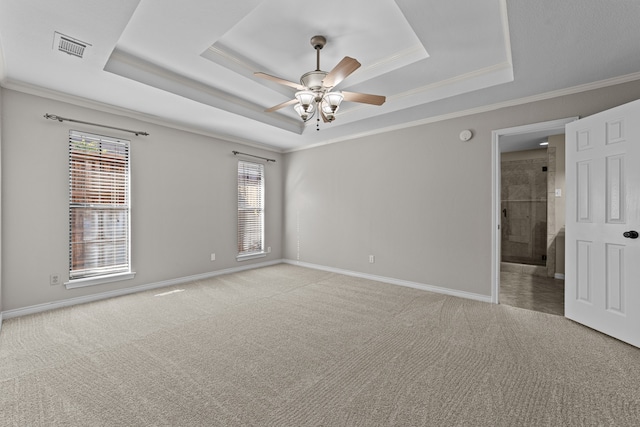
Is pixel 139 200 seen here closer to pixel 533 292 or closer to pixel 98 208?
pixel 98 208

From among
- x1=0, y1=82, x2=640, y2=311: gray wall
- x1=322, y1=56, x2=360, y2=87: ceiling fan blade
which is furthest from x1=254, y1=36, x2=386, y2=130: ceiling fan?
x1=0, y1=82, x2=640, y2=311: gray wall

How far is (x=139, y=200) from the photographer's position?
3963 mm

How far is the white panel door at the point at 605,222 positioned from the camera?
247cm

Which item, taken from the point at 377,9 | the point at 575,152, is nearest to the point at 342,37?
the point at 377,9

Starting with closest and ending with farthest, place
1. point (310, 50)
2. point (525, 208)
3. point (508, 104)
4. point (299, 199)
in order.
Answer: point (310, 50)
point (508, 104)
point (299, 199)
point (525, 208)

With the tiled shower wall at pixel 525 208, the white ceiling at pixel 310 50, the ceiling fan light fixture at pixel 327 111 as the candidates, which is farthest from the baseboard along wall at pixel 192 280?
the tiled shower wall at pixel 525 208

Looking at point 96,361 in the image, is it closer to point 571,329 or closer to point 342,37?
point 342,37

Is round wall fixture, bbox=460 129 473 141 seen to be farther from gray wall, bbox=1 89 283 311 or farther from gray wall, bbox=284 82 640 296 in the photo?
gray wall, bbox=1 89 283 311

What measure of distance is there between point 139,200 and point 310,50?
10.1ft

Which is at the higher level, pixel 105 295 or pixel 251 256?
pixel 251 256

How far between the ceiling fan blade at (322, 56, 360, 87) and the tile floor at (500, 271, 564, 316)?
340 centimetres

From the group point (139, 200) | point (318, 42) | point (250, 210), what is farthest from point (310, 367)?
point (250, 210)

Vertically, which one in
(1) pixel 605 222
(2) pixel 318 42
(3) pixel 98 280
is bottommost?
(3) pixel 98 280

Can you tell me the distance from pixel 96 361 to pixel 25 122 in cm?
274
